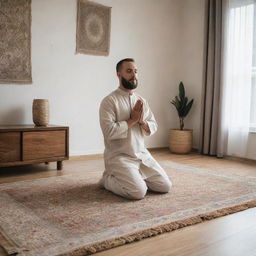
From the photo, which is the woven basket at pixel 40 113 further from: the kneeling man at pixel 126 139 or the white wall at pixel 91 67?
the kneeling man at pixel 126 139

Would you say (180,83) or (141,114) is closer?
(141,114)

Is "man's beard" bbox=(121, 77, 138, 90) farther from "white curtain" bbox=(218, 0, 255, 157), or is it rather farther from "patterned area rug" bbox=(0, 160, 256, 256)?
"white curtain" bbox=(218, 0, 255, 157)

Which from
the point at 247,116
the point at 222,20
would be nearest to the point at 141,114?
the point at 247,116

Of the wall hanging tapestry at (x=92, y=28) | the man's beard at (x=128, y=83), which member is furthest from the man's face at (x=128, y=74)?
the wall hanging tapestry at (x=92, y=28)

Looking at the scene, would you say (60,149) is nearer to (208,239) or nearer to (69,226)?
(69,226)

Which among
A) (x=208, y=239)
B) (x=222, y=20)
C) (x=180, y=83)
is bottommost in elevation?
(x=208, y=239)

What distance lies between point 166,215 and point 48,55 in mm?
2633

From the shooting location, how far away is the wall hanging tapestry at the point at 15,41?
358cm

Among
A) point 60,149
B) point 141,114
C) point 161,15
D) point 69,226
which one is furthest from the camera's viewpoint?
point 161,15

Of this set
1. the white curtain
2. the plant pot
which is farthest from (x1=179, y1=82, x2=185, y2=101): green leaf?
the white curtain

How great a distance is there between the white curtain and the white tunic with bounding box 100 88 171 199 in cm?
200

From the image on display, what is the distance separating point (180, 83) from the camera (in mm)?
5027

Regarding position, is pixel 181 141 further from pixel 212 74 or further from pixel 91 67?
pixel 91 67

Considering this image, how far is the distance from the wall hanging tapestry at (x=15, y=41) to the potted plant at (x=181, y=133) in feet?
7.10
